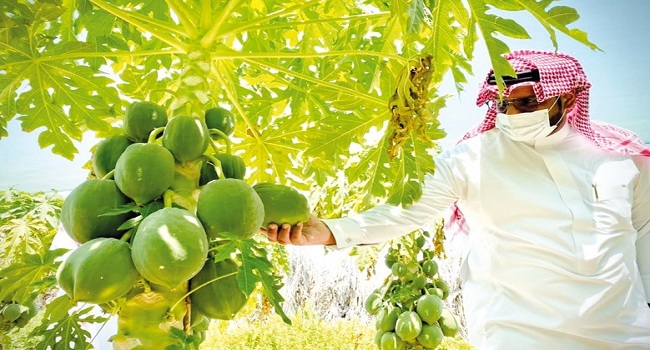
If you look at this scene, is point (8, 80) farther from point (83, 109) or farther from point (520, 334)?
point (520, 334)

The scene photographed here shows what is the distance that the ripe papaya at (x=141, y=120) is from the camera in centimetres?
103

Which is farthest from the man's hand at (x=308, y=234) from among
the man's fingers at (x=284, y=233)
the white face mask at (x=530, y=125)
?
the white face mask at (x=530, y=125)

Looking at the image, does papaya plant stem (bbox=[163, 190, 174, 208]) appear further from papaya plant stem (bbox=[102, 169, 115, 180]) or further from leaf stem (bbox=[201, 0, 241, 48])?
leaf stem (bbox=[201, 0, 241, 48])

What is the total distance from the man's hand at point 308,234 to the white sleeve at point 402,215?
3cm

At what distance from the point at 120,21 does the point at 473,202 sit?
4.80 ft

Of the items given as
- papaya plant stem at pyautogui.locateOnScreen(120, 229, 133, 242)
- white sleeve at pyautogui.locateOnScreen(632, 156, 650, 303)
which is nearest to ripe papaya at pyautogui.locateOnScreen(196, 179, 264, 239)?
papaya plant stem at pyautogui.locateOnScreen(120, 229, 133, 242)

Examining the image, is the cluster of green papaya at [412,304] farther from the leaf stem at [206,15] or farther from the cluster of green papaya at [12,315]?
the leaf stem at [206,15]

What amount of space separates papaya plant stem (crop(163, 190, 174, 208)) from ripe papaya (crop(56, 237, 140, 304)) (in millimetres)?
101

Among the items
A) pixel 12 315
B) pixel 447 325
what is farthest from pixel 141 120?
pixel 447 325

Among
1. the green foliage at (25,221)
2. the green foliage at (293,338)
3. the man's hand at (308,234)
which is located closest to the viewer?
the man's hand at (308,234)

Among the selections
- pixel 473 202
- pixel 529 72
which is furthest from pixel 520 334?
pixel 529 72

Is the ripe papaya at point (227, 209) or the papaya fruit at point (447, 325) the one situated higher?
the ripe papaya at point (227, 209)

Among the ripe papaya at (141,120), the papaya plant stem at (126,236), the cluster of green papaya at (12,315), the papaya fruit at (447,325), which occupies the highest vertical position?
the ripe papaya at (141,120)

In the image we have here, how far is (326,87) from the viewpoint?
5.07 ft
